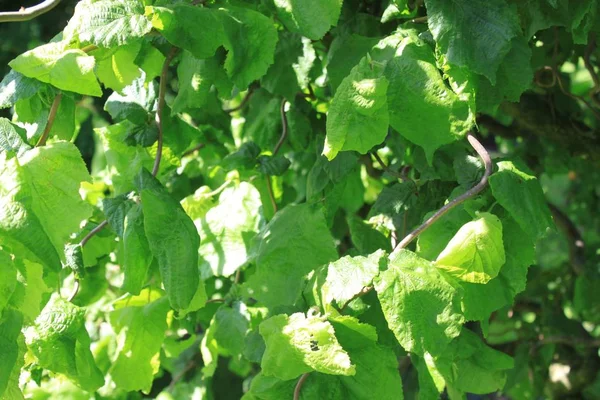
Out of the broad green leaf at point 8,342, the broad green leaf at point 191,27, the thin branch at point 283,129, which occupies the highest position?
the broad green leaf at point 191,27

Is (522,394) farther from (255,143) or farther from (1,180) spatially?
(1,180)

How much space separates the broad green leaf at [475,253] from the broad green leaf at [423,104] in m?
0.09

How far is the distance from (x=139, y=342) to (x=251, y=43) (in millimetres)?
438

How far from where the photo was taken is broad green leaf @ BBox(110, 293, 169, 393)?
1.13 metres

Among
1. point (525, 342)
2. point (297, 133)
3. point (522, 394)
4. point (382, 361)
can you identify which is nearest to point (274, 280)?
point (382, 361)

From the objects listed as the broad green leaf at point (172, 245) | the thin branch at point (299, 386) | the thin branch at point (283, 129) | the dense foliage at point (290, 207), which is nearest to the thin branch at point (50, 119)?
the dense foliage at point (290, 207)

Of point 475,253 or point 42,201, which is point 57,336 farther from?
point 475,253

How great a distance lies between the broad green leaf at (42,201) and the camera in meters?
0.75

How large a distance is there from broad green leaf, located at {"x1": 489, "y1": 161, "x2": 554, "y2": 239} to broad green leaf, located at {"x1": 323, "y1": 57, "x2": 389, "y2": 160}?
129 millimetres

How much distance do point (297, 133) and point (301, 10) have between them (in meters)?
0.37

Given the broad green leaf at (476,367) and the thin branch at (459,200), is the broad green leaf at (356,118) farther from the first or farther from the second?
the broad green leaf at (476,367)

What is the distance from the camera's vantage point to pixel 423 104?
845 mm

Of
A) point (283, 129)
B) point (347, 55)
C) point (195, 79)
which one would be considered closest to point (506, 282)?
point (347, 55)

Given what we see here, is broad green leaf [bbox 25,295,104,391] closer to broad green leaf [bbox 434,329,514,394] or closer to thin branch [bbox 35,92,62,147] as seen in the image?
Answer: thin branch [bbox 35,92,62,147]
